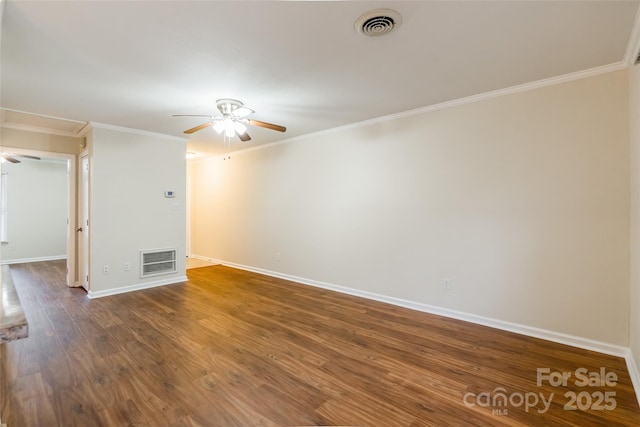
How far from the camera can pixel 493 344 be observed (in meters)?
2.73

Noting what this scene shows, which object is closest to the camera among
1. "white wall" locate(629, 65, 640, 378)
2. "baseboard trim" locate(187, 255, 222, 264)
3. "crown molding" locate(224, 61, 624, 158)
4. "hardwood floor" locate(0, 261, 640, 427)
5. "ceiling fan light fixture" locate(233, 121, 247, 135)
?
"hardwood floor" locate(0, 261, 640, 427)

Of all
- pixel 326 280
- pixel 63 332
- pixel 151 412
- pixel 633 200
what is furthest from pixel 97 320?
pixel 633 200

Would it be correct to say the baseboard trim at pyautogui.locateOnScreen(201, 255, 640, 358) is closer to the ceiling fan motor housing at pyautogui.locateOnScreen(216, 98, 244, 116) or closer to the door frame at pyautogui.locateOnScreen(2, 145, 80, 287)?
the ceiling fan motor housing at pyautogui.locateOnScreen(216, 98, 244, 116)

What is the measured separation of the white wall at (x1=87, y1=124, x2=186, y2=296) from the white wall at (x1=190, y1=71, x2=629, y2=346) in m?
2.11

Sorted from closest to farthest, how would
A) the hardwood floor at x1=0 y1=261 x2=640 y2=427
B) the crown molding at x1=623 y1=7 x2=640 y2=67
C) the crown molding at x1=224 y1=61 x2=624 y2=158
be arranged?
the hardwood floor at x1=0 y1=261 x2=640 y2=427 → the crown molding at x1=623 y1=7 x2=640 y2=67 → the crown molding at x1=224 y1=61 x2=624 y2=158

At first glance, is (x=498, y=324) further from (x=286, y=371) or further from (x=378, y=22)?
(x=378, y=22)

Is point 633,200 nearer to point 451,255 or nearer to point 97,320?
point 451,255

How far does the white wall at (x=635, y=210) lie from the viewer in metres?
2.15

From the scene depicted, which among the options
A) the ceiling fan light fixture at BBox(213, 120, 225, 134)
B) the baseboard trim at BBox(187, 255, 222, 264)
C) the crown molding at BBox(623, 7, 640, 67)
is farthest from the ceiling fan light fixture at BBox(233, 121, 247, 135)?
the baseboard trim at BBox(187, 255, 222, 264)

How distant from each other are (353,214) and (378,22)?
2739mm

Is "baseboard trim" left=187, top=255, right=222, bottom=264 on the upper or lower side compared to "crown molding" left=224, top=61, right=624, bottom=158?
lower

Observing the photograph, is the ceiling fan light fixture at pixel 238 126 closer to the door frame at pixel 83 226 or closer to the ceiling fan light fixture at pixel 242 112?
the ceiling fan light fixture at pixel 242 112

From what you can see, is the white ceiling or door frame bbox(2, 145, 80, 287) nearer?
the white ceiling

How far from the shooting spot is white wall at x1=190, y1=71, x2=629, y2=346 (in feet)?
8.43
